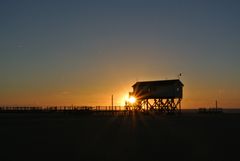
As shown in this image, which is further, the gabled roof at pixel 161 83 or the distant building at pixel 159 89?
the gabled roof at pixel 161 83

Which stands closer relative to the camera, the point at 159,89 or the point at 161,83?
the point at 159,89

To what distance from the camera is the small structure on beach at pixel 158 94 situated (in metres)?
75.6

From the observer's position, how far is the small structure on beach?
2977 inches

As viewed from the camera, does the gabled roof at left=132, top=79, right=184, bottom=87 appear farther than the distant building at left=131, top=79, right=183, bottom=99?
Yes

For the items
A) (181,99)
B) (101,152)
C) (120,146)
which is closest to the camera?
(101,152)

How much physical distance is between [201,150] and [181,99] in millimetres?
57862

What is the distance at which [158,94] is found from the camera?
254 feet

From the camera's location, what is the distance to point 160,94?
76938 mm

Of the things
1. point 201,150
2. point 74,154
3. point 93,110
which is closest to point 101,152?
point 74,154

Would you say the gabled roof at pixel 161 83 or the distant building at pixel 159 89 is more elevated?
the gabled roof at pixel 161 83

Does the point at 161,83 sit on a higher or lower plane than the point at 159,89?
higher

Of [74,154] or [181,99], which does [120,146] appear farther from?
[181,99]

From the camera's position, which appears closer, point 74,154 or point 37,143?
point 74,154

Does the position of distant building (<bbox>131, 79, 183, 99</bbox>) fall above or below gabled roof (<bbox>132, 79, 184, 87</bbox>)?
below
